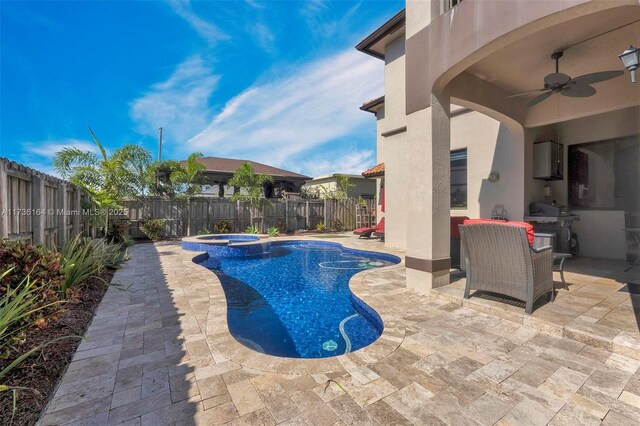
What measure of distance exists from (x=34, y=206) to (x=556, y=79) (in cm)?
951

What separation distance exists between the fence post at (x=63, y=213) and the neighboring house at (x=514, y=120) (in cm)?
782

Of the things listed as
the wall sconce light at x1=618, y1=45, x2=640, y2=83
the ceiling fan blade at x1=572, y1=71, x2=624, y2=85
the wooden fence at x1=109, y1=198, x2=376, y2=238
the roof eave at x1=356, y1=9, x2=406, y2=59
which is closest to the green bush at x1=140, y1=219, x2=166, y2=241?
the wooden fence at x1=109, y1=198, x2=376, y2=238

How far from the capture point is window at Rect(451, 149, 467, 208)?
8.38 meters

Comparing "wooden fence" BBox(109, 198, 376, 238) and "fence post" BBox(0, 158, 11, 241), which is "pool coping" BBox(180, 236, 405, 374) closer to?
"fence post" BBox(0, 158, 11, 241)

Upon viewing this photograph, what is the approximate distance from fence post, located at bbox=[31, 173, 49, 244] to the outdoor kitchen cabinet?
11.0 meters

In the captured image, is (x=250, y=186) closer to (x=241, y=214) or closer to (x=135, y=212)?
(x=241, y=214)

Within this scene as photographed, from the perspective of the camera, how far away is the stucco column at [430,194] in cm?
485

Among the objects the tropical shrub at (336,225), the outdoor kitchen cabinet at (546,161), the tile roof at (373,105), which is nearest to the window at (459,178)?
the outdoor kitchen cabinet at (546,161)

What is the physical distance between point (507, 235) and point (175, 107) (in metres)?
20.5

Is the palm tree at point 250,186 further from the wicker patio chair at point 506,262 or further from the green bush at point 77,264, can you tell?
the wicker patio chair at point 506,262

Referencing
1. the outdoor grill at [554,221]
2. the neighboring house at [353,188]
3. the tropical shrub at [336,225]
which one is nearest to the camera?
the outdoor grill at [554,221]

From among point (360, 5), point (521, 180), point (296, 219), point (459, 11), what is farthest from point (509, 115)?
point (296, 219)

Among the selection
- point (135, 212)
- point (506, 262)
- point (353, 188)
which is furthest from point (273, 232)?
point (506, 262)

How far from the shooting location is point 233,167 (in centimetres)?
2320
